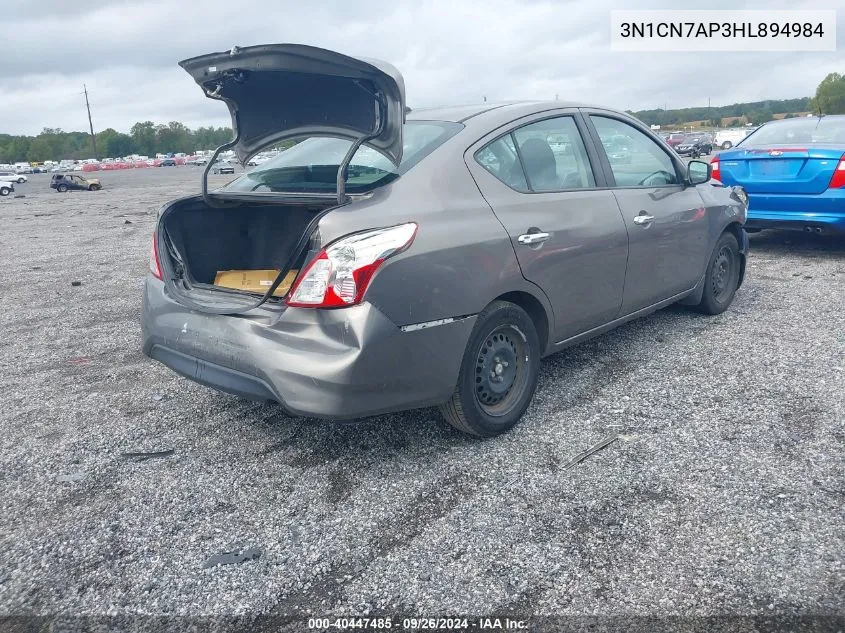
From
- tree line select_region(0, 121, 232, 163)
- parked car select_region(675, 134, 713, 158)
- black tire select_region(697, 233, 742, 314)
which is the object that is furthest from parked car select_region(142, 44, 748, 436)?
tree line select_region(0, 121, 232, 163)

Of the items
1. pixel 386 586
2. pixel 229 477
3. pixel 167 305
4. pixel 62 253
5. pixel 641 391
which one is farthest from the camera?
pixel 62 253

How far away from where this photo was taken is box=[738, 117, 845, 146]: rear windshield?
25.6 feet

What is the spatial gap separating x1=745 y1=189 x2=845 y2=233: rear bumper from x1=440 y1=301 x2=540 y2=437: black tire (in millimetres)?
4944

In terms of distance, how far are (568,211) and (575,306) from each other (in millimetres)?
518

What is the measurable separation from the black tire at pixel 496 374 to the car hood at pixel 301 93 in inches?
35.6

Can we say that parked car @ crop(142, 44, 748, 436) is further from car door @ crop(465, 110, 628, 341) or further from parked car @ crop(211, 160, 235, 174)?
parked car @ crop(211, 160, 235, 174)

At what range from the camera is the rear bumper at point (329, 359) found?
2.89 meters

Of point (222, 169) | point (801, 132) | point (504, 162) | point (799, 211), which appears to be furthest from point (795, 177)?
point (222, 169)

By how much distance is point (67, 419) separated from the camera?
399 cm

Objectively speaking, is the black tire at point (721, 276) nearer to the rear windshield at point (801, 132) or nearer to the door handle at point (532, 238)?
the door handle at point (532, 238)

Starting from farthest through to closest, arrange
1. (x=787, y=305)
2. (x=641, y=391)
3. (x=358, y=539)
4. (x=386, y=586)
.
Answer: (x=787, y=305), (x=641, y=391), (x=358, y=539), (x=386, y=586)

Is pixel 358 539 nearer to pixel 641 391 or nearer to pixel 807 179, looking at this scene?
pixel 641 391

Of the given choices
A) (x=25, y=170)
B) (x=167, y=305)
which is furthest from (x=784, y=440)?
(x=25, y=170)

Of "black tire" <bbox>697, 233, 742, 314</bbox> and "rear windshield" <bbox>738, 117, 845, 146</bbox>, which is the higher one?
"rear windshield" <bbox>738, 117, 845, 146</bbox>
